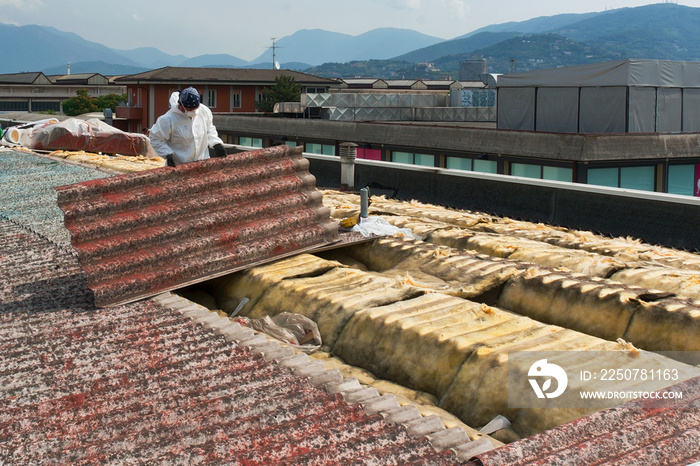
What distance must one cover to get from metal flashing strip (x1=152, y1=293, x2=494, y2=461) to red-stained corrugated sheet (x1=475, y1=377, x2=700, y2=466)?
289mm

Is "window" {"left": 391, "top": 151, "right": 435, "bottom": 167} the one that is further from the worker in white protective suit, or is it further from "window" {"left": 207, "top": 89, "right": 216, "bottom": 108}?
"window" {"left": 207, "top": 89, "right": 216, "bottom": 108}

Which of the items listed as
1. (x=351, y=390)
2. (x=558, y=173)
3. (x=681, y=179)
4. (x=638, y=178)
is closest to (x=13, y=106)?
(x=558, y=173)

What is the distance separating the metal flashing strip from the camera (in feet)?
13.5

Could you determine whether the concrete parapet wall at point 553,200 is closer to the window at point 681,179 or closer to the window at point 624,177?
the window at point 624,177

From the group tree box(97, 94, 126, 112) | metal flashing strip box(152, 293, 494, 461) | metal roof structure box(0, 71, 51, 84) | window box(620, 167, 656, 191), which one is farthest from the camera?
tree box(97, 94, 126, 112)

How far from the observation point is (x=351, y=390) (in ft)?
15.9

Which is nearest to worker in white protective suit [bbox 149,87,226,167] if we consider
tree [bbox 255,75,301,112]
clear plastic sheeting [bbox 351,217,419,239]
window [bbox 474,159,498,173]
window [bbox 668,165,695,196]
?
clear plastic sheeting [bbox 351,217,419,239]

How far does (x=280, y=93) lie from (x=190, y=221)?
2851 inches

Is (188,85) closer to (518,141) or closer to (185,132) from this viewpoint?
(518,141)

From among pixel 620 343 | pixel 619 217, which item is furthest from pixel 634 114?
pixel 620 343

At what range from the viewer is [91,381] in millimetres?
5113

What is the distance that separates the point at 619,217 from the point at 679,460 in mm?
7865

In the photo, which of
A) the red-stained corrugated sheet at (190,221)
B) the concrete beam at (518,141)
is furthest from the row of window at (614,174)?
the red-stained corrugated sheet at (190,221)

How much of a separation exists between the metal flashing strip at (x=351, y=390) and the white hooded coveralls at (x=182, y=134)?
3.23 m
